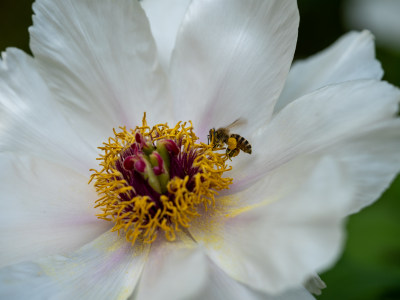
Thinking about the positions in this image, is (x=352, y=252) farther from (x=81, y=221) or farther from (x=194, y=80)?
(x=81, y=221)

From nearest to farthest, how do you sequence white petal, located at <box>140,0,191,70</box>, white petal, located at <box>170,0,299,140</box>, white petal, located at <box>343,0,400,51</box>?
1. white petal, located at <box>170,0,299,140</box>
2. white petal, located at <box>140,0,191,70</box>
3. white petal, located at <box>343,0,400,51</box>

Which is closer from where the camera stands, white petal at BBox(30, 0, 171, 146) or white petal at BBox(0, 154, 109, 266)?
white petal at BBox(0, 154, 109, 266)

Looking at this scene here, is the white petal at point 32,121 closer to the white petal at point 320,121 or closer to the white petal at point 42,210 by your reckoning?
the white petal at point 42,210

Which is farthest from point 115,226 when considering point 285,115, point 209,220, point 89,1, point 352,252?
point 352,252

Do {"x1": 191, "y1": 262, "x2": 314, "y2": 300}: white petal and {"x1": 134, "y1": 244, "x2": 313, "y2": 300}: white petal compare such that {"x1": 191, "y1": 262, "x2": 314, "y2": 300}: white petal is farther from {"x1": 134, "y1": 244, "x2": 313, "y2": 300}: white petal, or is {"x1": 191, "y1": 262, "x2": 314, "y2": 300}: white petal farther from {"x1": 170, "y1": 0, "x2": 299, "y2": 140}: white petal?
{"x1": 170, "y1": 0, "x2": 299, "y2": 140}: white petal

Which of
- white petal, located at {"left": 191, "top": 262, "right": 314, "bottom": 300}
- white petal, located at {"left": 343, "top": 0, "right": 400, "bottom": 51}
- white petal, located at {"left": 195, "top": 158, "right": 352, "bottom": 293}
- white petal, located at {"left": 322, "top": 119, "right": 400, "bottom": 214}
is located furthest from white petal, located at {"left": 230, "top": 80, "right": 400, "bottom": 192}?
white petal, located at {"left": 343, "top": 0, "right": 400, "bottom": 51}

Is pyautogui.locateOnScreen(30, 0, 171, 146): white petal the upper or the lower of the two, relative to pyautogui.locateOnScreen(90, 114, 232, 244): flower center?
upper

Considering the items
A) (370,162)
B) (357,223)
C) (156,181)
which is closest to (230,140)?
(156,181)

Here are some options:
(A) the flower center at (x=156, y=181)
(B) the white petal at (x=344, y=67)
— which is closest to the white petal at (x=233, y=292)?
(A) the flower center at (x=156, y=181)
